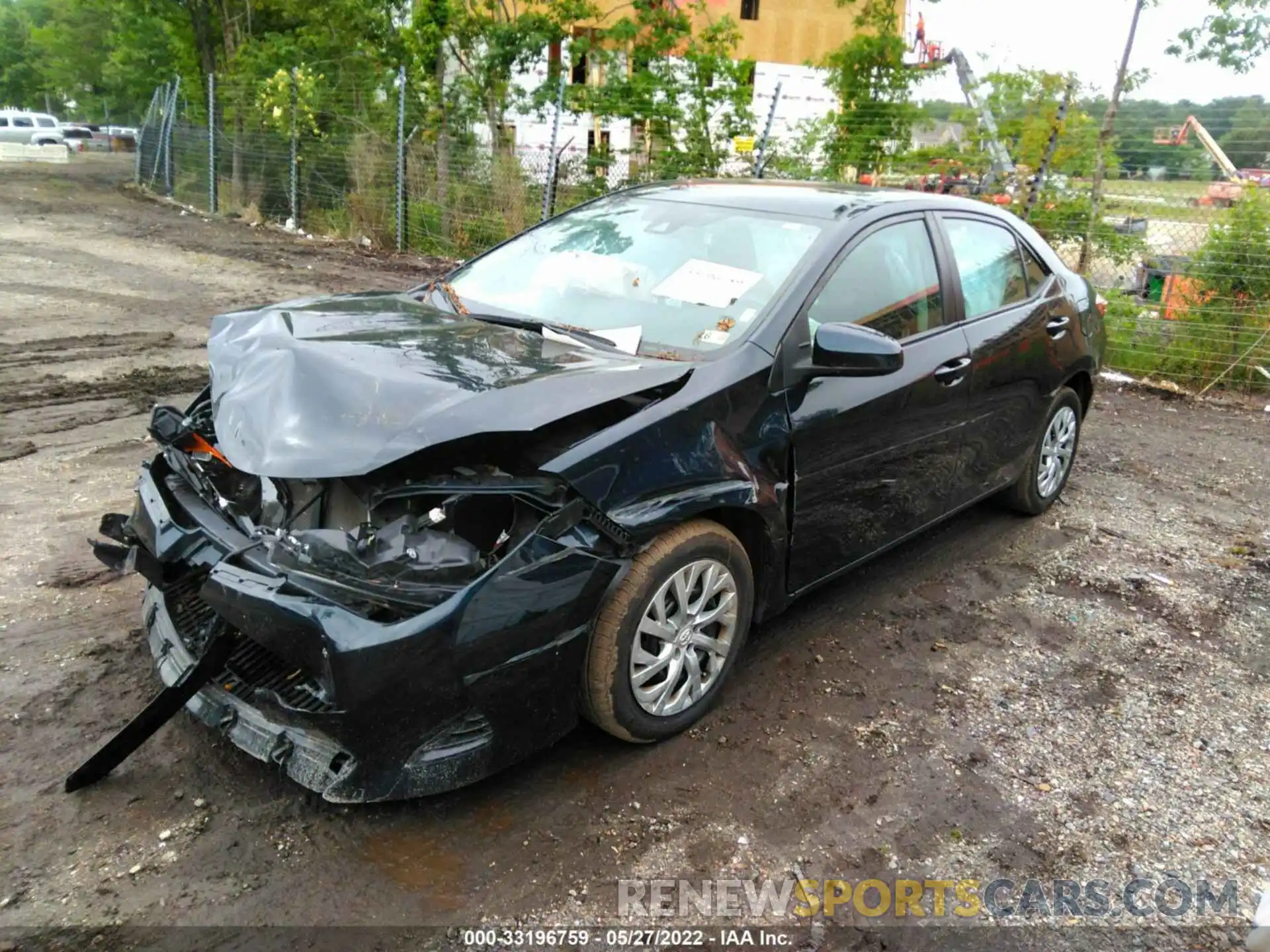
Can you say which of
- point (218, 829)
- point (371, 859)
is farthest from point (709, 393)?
point (218, 829)

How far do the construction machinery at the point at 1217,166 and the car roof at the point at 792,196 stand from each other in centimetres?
504

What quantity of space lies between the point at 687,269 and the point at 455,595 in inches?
70.5

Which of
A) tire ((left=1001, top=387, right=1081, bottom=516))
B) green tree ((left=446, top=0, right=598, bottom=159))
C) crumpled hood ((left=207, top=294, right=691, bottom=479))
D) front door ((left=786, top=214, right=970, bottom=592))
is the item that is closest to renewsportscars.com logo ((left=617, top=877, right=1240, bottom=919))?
front door ((left=786, top=214, right=970, bottom=592))

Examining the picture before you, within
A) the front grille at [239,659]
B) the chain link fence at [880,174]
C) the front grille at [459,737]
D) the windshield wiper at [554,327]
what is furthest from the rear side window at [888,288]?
the chain link fence at [880,174]

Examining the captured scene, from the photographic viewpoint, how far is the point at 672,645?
3010mm

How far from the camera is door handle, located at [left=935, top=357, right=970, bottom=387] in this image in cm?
396

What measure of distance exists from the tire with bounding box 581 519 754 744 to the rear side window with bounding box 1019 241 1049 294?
8.25 ft

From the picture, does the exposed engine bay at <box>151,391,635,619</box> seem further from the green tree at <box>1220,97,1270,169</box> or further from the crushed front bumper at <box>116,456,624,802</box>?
the green tree at <box>1220,97,1270,169</box>

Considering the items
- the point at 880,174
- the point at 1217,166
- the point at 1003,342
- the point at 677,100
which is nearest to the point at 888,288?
the point at 1003,342

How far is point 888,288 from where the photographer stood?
384cm

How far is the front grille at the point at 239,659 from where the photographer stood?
258cm

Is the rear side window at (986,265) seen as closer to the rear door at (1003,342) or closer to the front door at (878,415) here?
the rear door at (1003,342)

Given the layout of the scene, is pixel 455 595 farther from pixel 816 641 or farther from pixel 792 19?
pixel 792 19

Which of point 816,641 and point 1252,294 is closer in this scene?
point 816,641
